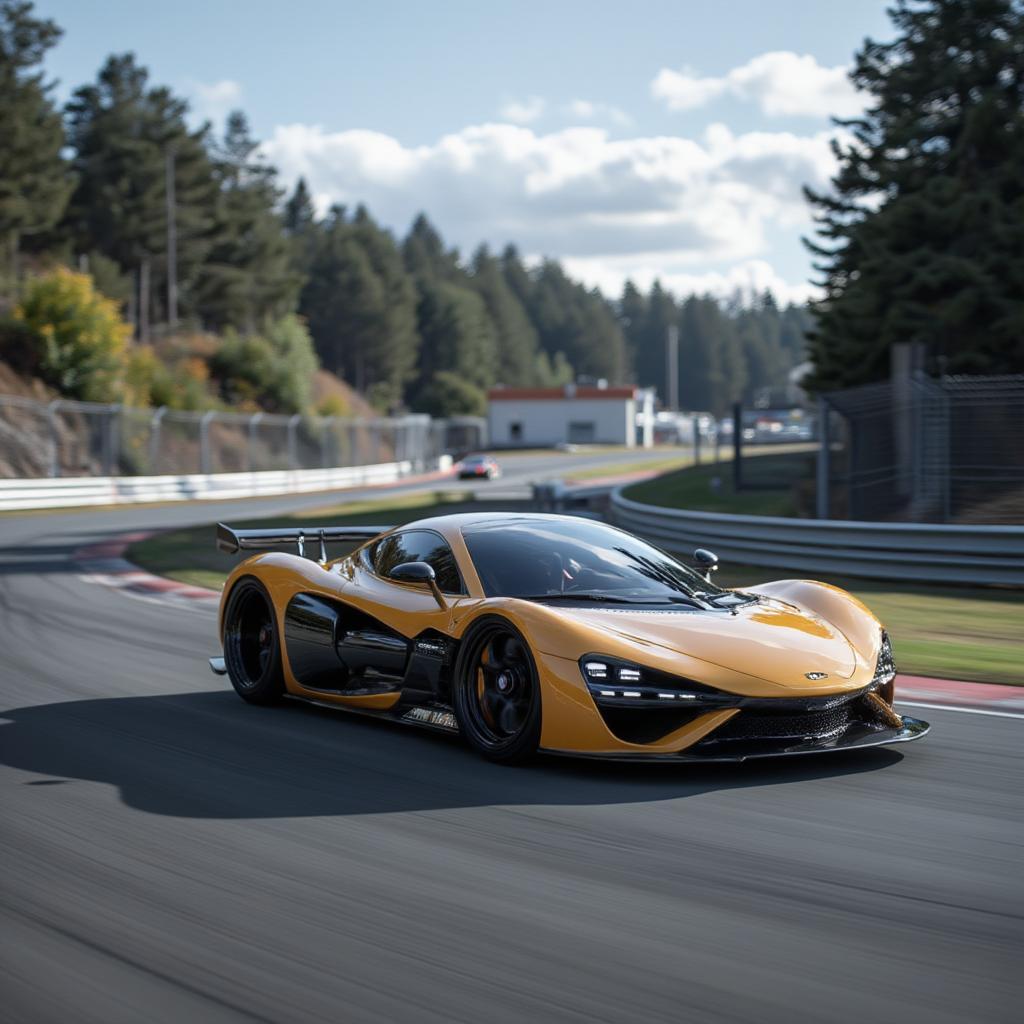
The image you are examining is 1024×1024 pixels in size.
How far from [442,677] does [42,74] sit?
6103 cm

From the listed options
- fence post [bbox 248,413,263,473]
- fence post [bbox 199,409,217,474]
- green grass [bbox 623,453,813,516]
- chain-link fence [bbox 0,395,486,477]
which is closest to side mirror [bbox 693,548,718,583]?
green grass [bbox 623,453,813,516]

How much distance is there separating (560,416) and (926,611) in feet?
325

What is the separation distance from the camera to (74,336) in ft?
149

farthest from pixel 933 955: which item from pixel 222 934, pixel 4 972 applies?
pixel 4 972

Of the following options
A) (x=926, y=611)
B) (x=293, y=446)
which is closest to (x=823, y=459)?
(x=926, y=611)

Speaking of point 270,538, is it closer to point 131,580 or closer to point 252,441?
point 131,580

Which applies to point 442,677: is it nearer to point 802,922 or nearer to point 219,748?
point 219,748

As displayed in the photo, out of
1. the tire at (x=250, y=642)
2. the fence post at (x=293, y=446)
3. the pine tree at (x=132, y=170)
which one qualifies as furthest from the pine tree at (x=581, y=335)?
the tire at (x=250, y=642)

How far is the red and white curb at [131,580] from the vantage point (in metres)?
14.5

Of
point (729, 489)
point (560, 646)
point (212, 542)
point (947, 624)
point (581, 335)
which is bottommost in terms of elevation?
point (947, 624)

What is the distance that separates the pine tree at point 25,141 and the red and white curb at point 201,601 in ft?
110

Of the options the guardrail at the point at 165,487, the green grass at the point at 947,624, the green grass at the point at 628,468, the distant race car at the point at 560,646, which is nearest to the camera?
the distant race car at the point at 560,646

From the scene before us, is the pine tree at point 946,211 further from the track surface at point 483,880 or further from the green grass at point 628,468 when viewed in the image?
the green grass at point 628,468

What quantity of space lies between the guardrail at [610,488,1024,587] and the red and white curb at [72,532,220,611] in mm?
6264
